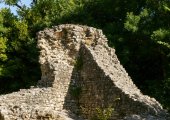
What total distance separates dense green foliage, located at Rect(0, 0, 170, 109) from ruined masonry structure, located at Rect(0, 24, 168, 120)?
656 centimetres

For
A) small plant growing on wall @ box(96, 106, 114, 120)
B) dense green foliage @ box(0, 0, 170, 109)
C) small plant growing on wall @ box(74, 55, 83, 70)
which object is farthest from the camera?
dense green foliage @ box(0, 0, 170, 109)

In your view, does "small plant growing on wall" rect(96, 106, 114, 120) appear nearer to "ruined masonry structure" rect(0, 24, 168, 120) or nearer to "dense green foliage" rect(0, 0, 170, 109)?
"ruined masonry structure" rect(0, 24, 168, 120)

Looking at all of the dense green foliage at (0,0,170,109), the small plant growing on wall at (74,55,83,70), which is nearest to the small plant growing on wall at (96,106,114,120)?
the small plant growing on wall at (74,55,83,70)

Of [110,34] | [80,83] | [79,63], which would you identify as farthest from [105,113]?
[110,34]

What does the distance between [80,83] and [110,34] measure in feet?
32.4

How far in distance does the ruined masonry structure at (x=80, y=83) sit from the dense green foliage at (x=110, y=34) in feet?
21.5

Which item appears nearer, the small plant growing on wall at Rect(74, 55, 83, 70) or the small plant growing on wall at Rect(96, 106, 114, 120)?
the small plant growing on wall at Rect(96, 106, 114, 120)

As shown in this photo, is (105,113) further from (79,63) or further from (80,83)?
(79,63)

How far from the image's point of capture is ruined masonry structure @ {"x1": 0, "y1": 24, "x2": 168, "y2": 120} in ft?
48.1

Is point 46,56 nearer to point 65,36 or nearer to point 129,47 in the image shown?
point 65,36

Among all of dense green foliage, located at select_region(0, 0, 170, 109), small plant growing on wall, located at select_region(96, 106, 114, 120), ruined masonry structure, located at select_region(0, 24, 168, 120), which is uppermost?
dense green foliage, located at select_region(0, 0, 170, 109)

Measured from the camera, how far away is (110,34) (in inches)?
1056

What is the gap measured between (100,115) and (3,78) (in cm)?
1635

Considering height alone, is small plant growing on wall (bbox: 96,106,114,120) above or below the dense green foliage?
below
